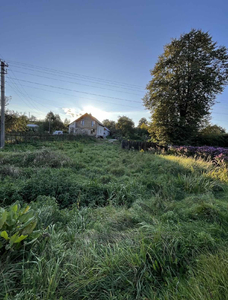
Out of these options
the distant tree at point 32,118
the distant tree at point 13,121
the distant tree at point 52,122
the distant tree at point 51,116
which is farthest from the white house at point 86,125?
the distant tree at point 32,118

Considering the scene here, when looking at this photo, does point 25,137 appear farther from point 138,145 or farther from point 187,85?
point 187,85

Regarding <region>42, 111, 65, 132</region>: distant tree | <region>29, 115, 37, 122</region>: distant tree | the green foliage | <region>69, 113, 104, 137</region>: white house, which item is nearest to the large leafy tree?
the green foliage

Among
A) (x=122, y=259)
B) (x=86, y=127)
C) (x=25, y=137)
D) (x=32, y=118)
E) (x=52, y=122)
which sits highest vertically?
(x=32, y=118)

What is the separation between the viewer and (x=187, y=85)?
1187cm

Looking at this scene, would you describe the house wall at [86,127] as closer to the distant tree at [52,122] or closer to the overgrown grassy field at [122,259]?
the distant tree at [52,122]

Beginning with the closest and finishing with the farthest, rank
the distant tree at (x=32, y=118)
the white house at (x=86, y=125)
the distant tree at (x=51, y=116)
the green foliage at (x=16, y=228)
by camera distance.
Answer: the green foliage at (x=16, y=228) < the white house at (x=86, y=125) < the distant tree at (x=51, y=116) < the distant tree at (x=32, y=118)

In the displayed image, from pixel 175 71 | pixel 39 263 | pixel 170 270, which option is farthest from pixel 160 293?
pixel 175 71

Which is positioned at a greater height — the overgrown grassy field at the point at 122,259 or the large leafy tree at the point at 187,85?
the large leafy tree at the point at 187,85

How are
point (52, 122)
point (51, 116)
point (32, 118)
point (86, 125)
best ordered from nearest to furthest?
point (86, 125) → point (52, 122) → point (51, 116) → point (32, 118)

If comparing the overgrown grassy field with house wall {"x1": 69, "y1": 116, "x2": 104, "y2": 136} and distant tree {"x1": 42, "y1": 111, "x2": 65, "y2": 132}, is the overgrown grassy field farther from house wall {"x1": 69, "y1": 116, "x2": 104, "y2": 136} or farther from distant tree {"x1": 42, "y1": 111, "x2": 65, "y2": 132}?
distant tree {"x1": 42, "y1": 111, "x2": 65, "y2": 132}

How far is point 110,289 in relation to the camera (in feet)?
3.99

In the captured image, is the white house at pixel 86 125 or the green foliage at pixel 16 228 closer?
the green foliage at pixel 16 228

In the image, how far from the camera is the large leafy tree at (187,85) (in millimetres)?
12039

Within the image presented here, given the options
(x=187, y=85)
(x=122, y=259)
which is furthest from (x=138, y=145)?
(x=122, y=259)
